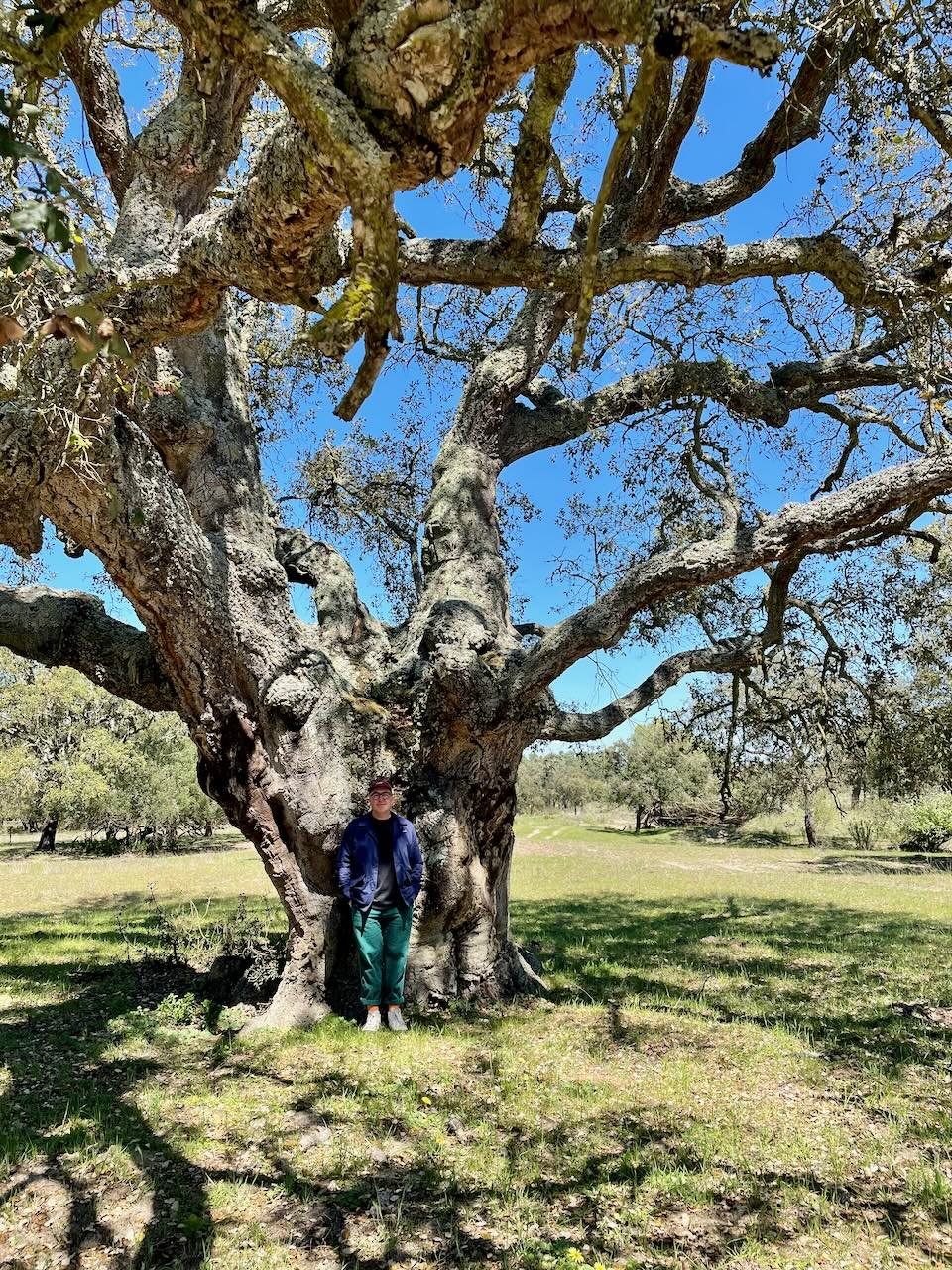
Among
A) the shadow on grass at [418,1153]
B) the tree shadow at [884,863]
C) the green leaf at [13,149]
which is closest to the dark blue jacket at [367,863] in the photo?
the shadow on grass at [418,1153]

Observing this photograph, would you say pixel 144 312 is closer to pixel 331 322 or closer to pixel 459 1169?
pixel 331 322

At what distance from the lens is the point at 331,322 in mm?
2113

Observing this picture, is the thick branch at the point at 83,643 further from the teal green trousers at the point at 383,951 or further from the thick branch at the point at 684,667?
the thick branch at the point at 684,667

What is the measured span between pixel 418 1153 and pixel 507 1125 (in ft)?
1.91

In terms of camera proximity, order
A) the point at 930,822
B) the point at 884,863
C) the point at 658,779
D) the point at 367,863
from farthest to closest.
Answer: the point at 658,779, the point at 930,822, the point at 884,863, the point at 367,863

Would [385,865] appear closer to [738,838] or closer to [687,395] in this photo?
[687,395]

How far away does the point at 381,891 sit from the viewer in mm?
6164

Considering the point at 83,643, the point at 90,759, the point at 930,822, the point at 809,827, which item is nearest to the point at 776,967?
the point at 83,643

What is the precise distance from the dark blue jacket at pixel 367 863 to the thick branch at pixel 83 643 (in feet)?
6.28

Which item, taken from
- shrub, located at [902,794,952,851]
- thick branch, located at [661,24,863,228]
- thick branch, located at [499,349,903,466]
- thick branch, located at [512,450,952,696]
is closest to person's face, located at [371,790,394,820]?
thick branch, located at [512,450,952,696]

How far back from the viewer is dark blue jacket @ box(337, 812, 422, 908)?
20.1ft

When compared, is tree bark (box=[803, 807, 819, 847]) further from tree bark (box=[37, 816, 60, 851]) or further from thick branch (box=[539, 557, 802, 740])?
tree bark (box=[37, 816, 60, 851])

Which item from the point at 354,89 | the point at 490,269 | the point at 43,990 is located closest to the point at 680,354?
the point at 490,269

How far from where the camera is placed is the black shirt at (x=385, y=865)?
6.17 metres
